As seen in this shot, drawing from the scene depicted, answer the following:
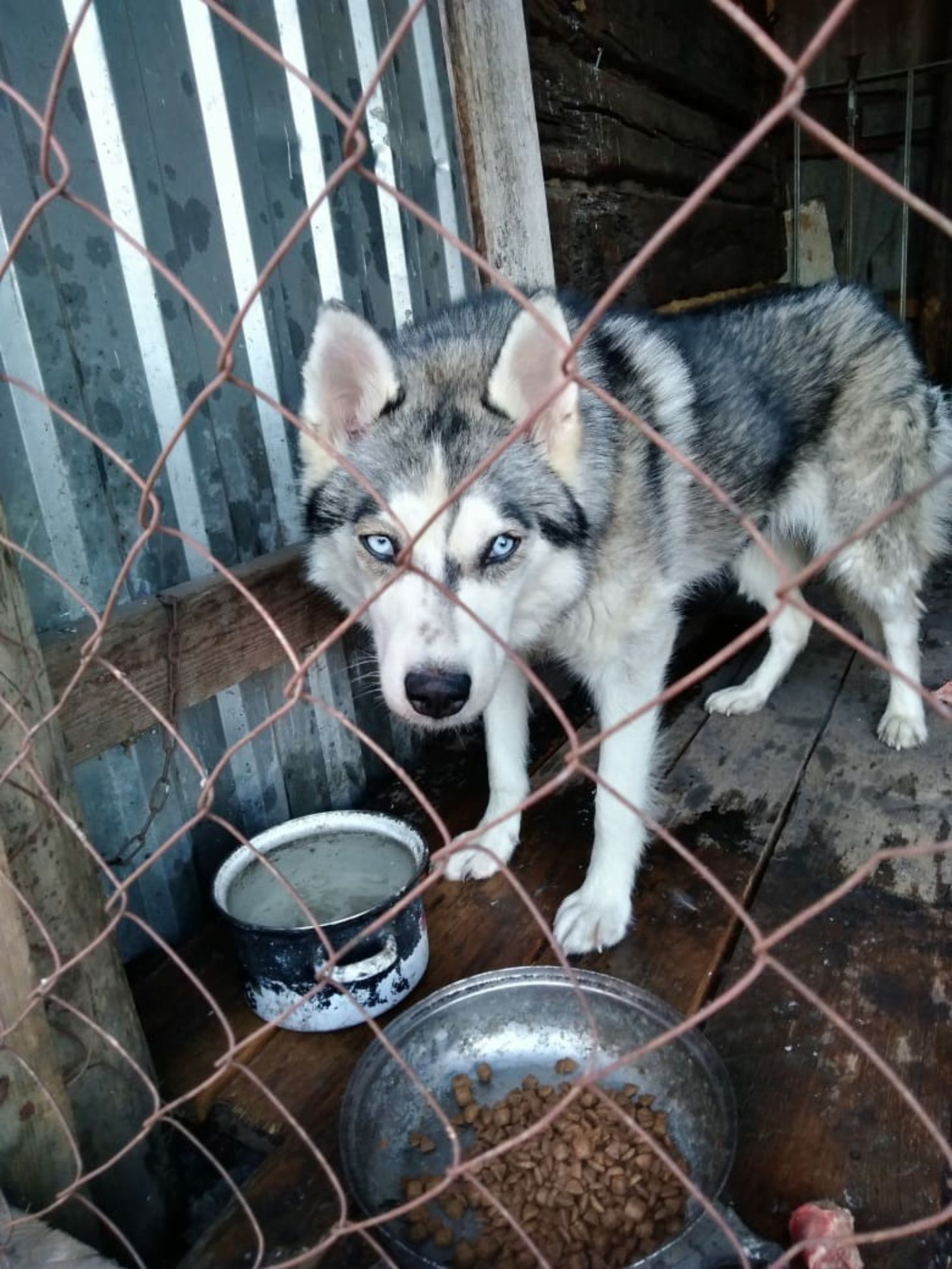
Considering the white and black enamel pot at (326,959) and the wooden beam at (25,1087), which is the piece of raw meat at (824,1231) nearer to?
the white and black enamel pot at (326,959)

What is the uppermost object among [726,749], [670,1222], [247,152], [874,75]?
[874,75]

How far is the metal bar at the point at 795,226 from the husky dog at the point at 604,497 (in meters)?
4.55

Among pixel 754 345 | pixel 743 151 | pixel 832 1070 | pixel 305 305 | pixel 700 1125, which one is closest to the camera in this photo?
pixel 743 151

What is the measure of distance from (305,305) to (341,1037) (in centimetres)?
195

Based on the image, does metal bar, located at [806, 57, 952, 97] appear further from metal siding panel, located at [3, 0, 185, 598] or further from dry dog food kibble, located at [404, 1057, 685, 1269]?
dry dog food kibble, located at [404, 1057, 685, 1269]

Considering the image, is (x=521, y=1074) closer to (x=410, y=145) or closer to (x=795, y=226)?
(x=410, y=145)

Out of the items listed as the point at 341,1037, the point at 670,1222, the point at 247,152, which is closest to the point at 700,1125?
the point at 670,1222

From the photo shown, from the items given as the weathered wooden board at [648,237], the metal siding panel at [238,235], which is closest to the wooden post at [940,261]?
the weathered wooden board at [648,237]

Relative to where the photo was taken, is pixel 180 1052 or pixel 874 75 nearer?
pixel 180 1052

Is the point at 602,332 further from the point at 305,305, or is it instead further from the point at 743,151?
the point at 743,151

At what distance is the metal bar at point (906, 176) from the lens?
6.11 m

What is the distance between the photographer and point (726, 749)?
10.2 ft

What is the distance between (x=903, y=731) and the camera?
9.87 feet

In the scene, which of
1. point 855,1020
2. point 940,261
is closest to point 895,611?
point 855,1020
